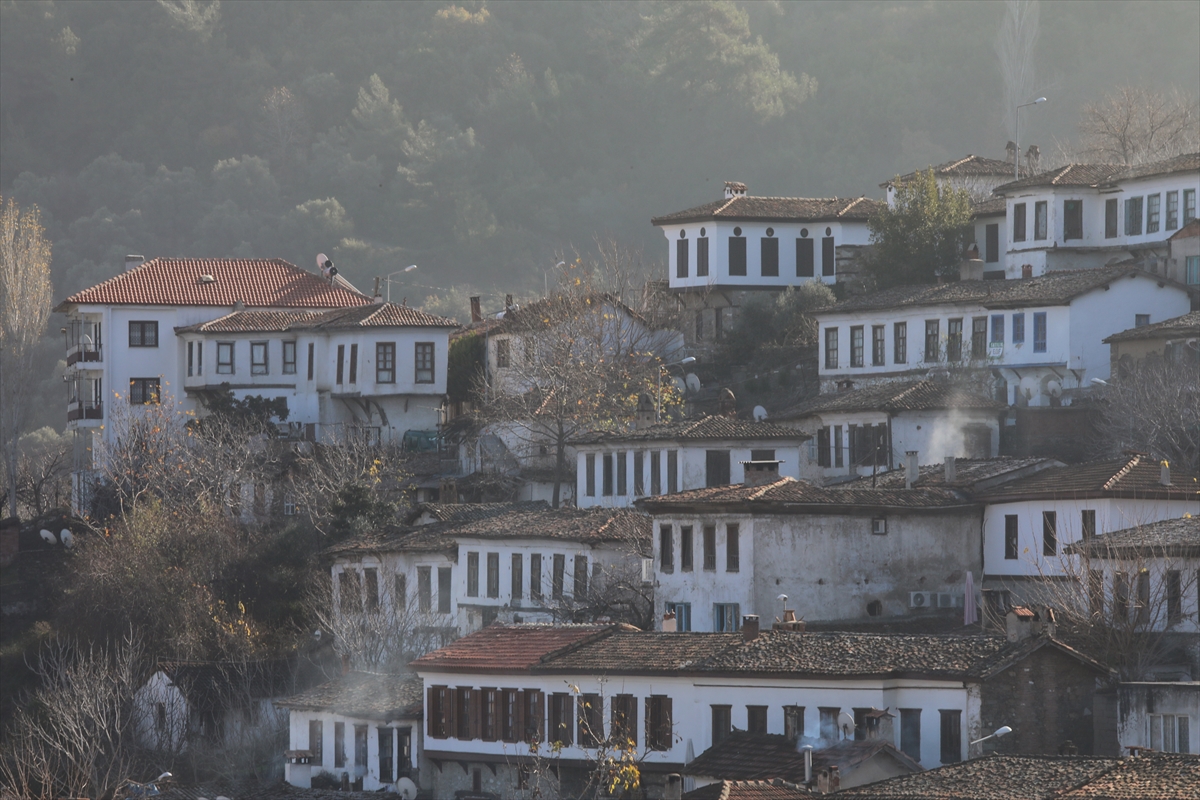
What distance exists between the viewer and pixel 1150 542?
40281 mm

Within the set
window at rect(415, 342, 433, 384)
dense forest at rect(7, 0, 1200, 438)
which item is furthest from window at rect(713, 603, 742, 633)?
dense forest at rect(7, 0, 1200, 438)

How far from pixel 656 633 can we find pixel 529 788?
158 inches

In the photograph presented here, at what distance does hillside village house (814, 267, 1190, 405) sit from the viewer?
57.6 meters

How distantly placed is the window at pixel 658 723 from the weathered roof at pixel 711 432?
1343cm

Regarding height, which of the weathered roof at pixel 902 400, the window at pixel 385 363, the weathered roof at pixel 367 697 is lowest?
the weathered roof at pixel 367 697

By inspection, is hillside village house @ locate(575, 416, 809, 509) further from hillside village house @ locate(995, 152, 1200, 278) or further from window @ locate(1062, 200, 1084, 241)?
window @ locate(1062, 200, 1084, 241)

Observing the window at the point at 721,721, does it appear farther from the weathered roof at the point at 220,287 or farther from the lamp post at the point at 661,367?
the weathered roof at the point at 220,287

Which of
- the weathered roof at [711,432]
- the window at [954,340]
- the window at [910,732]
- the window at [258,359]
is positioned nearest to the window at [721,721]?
the window at [910,732]

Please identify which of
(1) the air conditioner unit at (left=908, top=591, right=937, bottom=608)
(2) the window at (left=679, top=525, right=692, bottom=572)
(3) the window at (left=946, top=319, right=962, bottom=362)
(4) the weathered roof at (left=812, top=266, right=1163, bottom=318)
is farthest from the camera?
(3) the window at (left=946, top=319, right=962, bottom=362)

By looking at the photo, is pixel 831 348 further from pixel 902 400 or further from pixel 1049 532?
pixel 1049 532

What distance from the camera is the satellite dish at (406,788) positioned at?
149ft

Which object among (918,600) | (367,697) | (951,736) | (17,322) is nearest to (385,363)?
(17,322)

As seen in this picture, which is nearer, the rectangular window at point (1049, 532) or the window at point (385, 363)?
the rectangular window at point (1049, 532)

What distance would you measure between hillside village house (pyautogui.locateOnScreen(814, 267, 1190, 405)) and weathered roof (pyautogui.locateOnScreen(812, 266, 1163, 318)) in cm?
4
